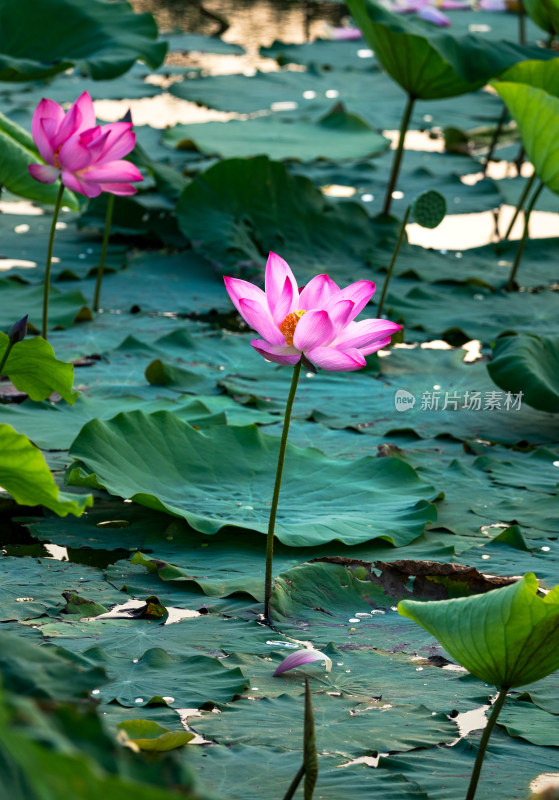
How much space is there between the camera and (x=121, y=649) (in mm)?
1513

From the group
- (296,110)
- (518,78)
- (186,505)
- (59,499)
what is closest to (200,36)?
(296,110)

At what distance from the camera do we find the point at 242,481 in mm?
2119

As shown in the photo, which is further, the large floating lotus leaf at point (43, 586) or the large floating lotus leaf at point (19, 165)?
the large floating lotus leaf at point (19, 165)

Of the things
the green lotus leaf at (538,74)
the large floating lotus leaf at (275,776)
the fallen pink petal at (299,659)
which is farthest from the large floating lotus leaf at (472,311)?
the large floating lotus leaf at (275,776)

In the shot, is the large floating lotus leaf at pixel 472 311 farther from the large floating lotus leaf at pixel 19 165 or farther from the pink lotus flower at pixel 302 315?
the pink lotus flower at pixel 302 315

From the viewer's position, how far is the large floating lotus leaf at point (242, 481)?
193cm

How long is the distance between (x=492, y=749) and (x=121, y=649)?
542mm

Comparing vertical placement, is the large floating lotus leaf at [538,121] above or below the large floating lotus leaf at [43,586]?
above

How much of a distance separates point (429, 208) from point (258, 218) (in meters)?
0.82

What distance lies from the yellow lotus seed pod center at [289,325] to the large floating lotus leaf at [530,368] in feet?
3.33

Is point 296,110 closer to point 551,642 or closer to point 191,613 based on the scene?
point 191,613

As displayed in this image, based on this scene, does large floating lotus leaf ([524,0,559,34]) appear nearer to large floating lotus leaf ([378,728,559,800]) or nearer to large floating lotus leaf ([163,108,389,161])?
large floating lotus leaf ([163,108,389,161])

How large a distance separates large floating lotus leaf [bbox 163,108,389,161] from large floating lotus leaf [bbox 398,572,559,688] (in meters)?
3.40

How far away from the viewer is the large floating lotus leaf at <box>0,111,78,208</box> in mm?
2570
